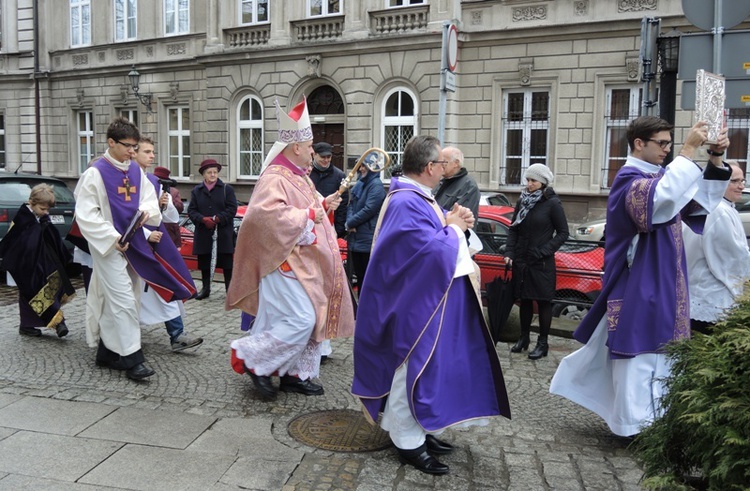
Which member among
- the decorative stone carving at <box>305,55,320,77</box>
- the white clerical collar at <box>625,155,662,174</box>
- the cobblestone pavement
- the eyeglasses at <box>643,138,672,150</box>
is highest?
the decorative stone carving at <box>305,55,320,77</box>

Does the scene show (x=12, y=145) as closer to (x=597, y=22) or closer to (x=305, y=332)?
(x=597, y=22)

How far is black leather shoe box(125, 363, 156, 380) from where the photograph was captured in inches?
214

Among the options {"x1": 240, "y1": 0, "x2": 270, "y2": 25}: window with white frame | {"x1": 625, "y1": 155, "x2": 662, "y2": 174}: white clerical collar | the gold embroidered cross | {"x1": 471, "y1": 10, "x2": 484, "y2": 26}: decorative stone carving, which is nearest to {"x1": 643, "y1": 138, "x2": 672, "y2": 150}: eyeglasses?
{"x1": 625, "y1": 155, "x2": 662, "y2": 174}: white clerical collar

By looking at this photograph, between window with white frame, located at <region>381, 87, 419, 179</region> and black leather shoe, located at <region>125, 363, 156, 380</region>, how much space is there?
604 inches

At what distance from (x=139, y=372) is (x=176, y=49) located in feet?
71.2

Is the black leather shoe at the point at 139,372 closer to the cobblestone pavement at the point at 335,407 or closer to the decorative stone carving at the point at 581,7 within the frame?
the cobblestone pavement at the point at 335,407

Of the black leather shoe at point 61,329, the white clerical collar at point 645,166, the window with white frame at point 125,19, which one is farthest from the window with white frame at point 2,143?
the white clerical collar at point 645,166

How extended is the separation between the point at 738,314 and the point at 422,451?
76.0 inches

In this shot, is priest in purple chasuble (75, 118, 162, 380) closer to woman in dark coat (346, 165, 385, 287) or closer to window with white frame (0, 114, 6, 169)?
woman in dark coat (346, 165, 385, 287)

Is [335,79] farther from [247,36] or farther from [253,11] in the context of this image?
[253,11]

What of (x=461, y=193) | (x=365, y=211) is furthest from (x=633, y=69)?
(x=461, y=193)

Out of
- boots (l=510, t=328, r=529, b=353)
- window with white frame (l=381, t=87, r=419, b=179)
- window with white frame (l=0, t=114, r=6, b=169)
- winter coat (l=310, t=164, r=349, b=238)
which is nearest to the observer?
boots (l=510, t=328, r=529, b=353)

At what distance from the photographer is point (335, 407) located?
16.5ft

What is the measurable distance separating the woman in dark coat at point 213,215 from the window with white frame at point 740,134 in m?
12.7
